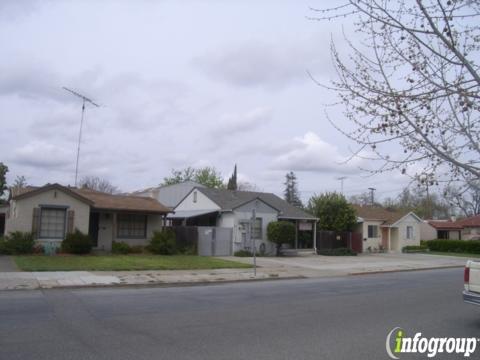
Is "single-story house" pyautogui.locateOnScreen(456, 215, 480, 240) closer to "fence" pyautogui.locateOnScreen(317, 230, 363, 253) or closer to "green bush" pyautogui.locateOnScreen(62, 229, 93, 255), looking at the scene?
"fence" pyautogui.locateOnScreen(317, 230, 363, 253)

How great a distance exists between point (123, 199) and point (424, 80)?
81.5 feet

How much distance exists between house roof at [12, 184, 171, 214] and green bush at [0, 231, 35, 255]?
1862mm

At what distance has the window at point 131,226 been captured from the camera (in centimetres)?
2864

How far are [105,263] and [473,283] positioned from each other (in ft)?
49.3

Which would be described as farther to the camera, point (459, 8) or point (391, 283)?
point (391, 283)

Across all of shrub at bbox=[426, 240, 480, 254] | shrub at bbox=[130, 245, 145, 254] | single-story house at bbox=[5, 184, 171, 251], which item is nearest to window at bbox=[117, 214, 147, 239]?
single-story house at bbox=[5, 184, 171, 251]

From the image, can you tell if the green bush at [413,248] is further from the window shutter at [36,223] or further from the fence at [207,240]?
the window shutter at [36,223]

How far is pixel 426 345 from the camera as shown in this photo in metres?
8.23

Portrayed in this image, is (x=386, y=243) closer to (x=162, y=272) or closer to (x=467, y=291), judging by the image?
(x=162, y=272)

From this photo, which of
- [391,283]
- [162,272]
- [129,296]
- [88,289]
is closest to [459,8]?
[129,296]

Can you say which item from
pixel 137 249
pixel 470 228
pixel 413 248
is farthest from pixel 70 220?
pixel 470 228

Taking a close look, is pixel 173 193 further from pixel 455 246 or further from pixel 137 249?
pixel 455 246

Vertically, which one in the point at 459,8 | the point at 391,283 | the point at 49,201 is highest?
the point at 459,8

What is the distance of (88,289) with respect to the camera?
1448 cm
